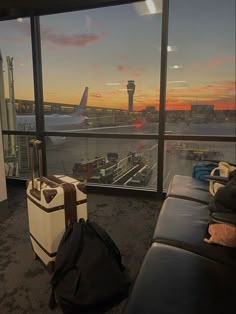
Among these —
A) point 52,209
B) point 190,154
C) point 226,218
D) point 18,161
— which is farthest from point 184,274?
point 18,161

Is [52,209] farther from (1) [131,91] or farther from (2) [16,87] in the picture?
(2) [16,87]

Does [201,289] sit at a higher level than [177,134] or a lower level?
lower

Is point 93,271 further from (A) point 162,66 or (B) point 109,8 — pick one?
(B) point 109,8

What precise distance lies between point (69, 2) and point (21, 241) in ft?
9.46

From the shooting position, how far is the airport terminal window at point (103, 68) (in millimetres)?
3043

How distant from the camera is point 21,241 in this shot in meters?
2.22

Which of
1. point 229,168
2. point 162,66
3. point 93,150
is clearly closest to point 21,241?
point 93,150

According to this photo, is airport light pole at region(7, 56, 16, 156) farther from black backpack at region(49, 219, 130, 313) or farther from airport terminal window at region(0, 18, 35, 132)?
black backpack at region(49, 219, 130, 313)

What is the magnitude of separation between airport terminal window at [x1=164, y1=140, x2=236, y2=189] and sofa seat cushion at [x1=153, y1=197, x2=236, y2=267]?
4.17 ft

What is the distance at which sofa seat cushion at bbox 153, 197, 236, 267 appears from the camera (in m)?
1.25

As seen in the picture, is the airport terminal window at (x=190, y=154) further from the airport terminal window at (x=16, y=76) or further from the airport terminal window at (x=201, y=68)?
the airport terminal window at (x=16, y=76)

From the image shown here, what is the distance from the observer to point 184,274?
3.56 feet

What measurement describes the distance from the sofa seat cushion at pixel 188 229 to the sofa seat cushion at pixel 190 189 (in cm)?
10

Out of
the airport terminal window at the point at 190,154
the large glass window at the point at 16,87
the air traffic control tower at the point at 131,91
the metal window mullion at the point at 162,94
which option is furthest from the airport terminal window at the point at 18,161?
the airport terminal window at the point at 190,154
